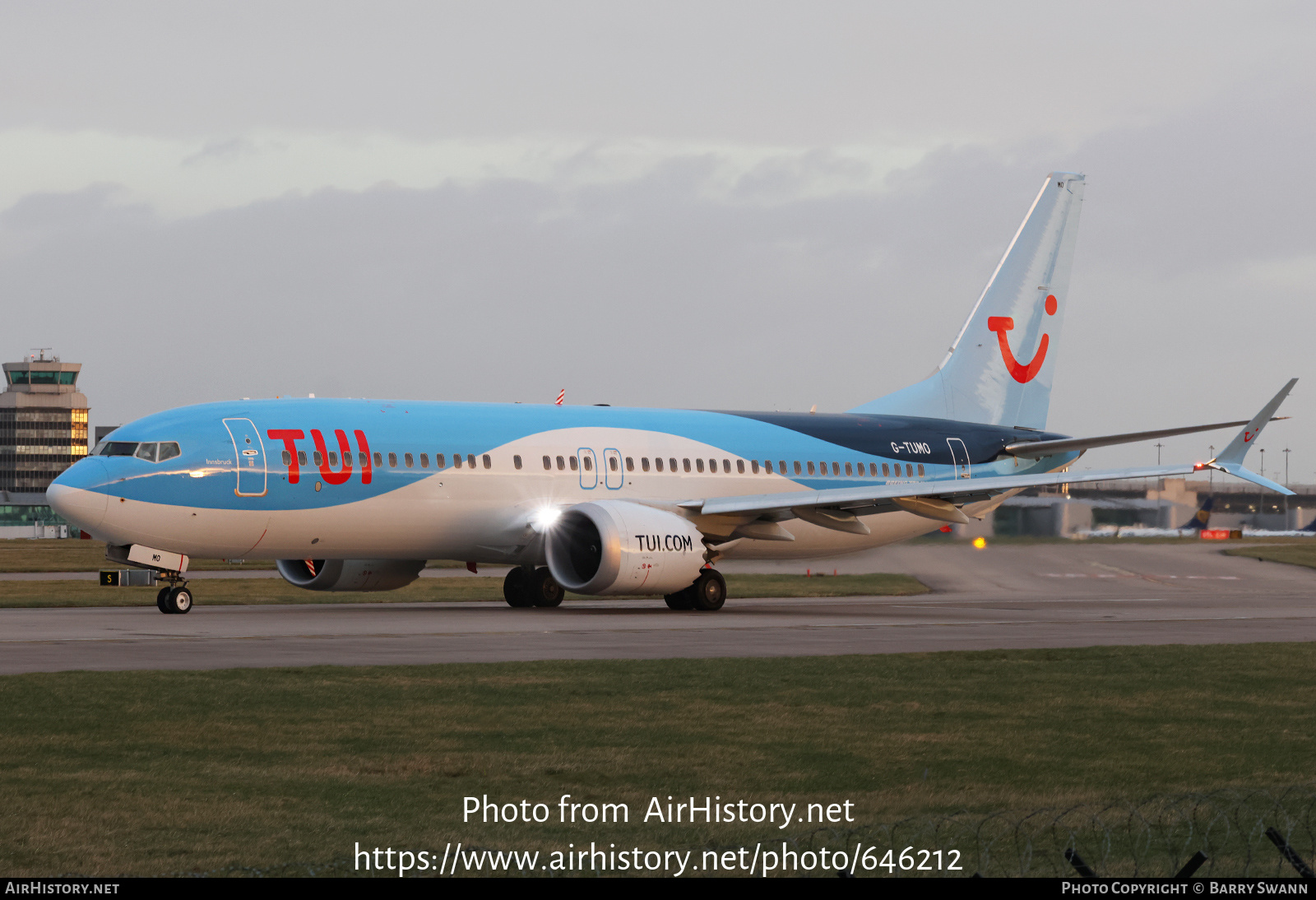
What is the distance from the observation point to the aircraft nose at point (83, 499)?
27891mm

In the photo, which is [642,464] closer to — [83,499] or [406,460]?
[406,460]

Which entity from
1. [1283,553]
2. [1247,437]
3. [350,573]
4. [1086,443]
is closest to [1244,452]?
[1247,437]

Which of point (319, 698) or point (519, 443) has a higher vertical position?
point (519, 443)

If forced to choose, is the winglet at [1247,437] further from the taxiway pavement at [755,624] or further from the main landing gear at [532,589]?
the main landing gear at [532,589]

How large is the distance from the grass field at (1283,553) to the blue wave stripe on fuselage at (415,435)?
52.5 feet

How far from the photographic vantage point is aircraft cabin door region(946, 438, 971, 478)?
3909 centimetres

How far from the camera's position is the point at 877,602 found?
35875 mm

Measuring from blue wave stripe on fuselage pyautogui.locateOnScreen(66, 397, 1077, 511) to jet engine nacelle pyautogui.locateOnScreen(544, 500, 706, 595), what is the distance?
74.2 inches

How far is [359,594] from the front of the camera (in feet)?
127

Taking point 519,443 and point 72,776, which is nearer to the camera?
point 72,776

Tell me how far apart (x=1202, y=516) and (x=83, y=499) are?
36.4m
